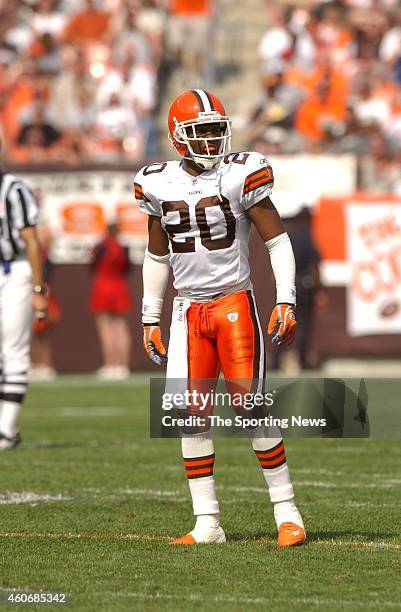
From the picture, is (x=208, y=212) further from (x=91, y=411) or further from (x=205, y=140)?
(x=91, y=411)

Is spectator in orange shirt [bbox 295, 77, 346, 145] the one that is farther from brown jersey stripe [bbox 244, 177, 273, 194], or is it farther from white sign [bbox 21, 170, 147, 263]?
brown jersey stripe [bbox 244, 177, 273, 194]

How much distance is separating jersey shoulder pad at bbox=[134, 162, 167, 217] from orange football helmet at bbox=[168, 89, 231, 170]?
0.13 meters

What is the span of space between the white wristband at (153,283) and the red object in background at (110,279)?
33.4ft

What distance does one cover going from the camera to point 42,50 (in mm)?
18578

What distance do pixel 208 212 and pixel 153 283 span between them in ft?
1.45

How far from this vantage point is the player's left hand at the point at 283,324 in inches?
210

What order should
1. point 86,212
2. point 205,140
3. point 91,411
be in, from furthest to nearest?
point 86,212 → point 91,411 → point 205,140

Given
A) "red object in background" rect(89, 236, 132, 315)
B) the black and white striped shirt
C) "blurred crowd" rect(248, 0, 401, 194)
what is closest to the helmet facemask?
the black and white striped shirt

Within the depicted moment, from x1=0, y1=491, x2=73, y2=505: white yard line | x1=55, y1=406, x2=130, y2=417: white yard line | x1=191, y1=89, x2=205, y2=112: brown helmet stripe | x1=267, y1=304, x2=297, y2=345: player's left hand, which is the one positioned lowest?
x1=55, y1=406, x2=130, y2=417: white yard line

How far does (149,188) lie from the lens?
551cm

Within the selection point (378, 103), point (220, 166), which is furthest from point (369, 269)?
point (220, 166)

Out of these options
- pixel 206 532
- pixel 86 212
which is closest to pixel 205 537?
pixel 206 532

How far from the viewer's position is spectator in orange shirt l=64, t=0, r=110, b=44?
19172 mm

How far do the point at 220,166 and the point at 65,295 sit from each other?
1124cm
